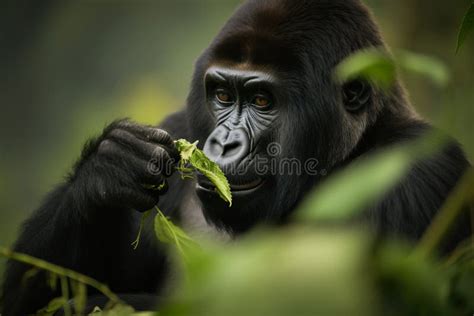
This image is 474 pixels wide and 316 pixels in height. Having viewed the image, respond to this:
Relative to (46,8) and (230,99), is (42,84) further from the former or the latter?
(230,99)

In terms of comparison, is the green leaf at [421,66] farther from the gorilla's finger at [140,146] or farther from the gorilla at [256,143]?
the gorilla's finger at [140,146]

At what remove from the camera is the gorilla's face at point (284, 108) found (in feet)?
9.89

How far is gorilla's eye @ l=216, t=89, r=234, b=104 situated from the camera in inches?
134

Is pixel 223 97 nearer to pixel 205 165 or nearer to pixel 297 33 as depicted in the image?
pixel 297 33

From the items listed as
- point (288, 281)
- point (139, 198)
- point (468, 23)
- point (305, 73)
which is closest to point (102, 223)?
point (139, 198)

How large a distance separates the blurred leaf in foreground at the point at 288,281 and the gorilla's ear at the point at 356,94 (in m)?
2.28

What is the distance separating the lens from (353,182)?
1041 mm

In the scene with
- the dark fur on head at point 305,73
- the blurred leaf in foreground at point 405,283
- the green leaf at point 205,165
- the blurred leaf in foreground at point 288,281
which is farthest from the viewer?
the dark fur on head at point 305,73

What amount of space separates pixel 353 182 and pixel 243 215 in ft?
6.59

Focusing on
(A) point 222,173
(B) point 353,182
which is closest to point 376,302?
(B) point 353,182

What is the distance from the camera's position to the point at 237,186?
2.94 metres

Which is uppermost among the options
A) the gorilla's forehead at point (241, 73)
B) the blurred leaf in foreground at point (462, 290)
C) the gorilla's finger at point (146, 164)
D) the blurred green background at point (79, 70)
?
the blurred leaf in foreground at point (462, 290)

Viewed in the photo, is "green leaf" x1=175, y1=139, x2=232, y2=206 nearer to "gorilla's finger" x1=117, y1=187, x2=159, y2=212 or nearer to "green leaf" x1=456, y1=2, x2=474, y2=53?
"gorilla's finger" x1=117, y1=187, x2=159, y2=212

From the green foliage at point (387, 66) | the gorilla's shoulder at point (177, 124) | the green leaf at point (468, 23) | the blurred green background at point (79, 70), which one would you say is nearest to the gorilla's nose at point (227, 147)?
the gorilla's shoulder at point (177, 124)
